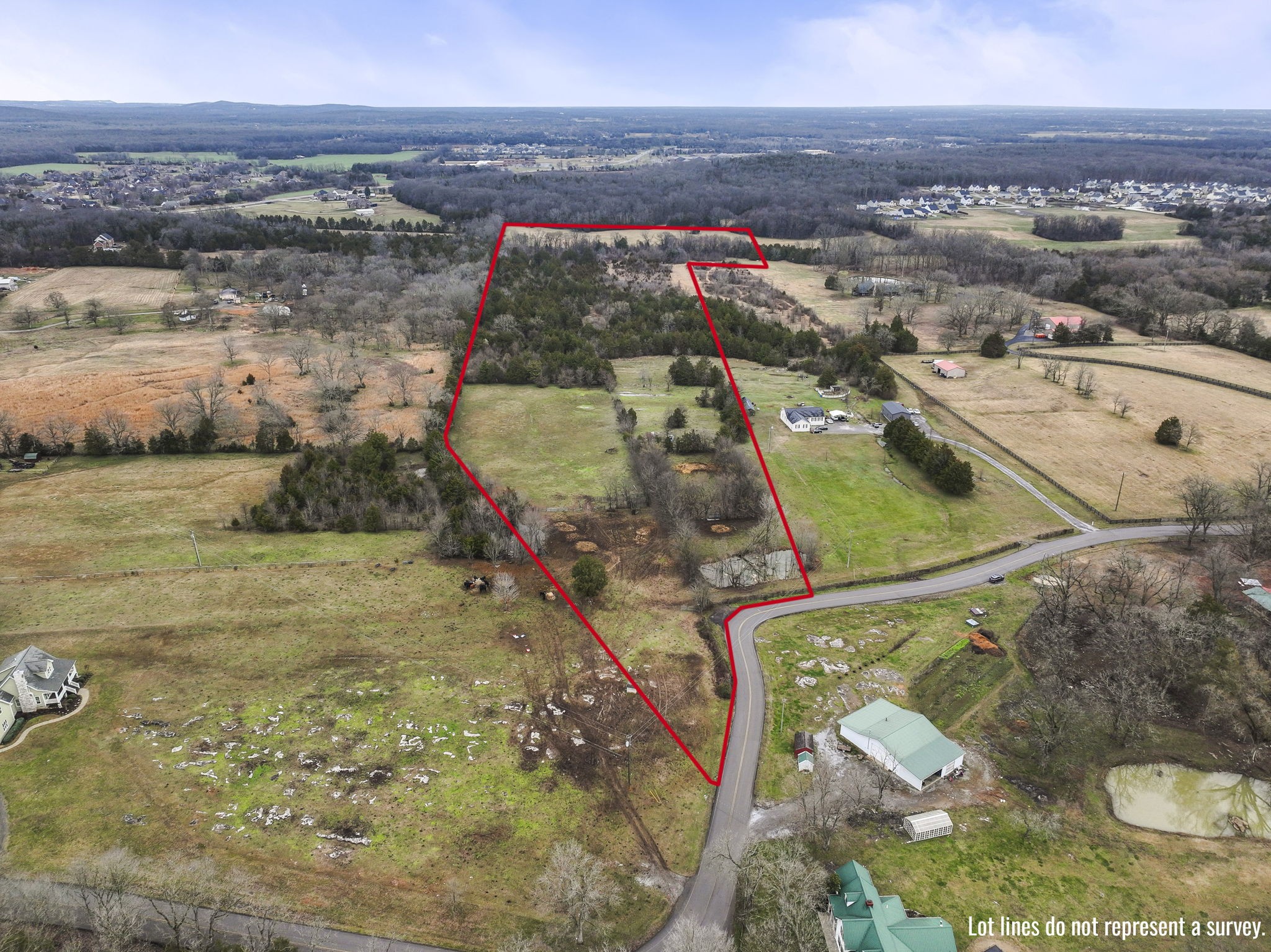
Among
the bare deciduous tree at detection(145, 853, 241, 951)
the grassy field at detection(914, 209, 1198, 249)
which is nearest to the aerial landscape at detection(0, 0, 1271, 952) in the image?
the bare deciduous tree at detection(145, 853, 241, 951)

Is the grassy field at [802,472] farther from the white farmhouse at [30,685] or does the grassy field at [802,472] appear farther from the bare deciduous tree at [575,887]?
the white farmhouse at [30,685]

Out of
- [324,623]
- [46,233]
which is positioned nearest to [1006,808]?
[324,623]

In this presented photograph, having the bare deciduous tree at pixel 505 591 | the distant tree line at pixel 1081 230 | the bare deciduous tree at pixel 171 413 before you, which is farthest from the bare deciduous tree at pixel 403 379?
the distant tree line at pixel 1081 230

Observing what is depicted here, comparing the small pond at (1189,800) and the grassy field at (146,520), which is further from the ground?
the grassy field at (146,520)

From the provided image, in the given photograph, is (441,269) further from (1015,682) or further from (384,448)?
(1015,682)

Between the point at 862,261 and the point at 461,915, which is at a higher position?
the point at 862,261

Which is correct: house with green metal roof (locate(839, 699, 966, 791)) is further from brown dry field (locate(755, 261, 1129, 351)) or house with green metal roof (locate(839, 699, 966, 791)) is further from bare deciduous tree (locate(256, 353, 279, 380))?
bare deciduous tree (locate(256, 353, 279, 380))
